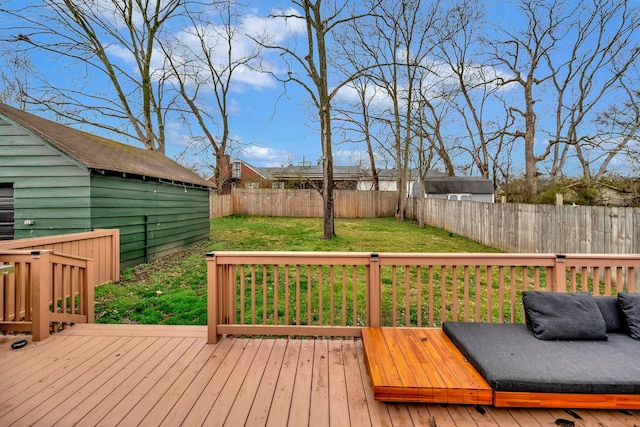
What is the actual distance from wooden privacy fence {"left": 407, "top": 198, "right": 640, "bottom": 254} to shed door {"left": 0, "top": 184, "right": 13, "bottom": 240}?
1042 centimetres

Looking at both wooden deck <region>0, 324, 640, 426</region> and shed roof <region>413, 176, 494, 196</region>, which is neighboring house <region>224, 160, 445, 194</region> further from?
wooden deck <region>0, 324, 640, 426</region>

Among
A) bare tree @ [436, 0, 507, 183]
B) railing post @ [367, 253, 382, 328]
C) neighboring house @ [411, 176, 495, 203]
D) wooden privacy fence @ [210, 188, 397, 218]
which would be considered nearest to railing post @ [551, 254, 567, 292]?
railing post @ [367, 253, 382, 328]

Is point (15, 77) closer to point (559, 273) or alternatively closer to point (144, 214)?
point (144, 214)

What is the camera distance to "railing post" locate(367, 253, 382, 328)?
272cm

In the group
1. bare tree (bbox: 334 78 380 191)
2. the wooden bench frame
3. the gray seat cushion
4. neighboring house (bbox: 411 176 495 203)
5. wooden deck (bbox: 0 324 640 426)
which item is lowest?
wooden deck (bbox: 0 324 640 426)

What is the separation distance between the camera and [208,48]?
15.6 m

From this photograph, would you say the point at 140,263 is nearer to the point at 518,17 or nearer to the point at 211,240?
the point at 211,240

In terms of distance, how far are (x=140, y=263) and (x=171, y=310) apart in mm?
3351

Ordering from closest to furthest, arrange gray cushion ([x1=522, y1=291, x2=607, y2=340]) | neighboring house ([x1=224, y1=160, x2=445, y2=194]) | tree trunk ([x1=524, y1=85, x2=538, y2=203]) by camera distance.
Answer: gray cushion ([x1=522, y1=291, x2=607, y2=340]) → tree trunk ([x1=524, y1=85, x2=538, y2=203]) → neighboring house ([x1=224, y1=160, x2=445, y2=194])

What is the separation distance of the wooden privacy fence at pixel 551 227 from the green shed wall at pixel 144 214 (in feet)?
28.3

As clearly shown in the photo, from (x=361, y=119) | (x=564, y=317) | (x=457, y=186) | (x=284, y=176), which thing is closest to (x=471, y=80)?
(x=361, y=119)

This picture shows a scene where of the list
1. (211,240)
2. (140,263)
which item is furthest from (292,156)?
(140,263)

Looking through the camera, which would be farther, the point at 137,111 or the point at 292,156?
the point at 292,156

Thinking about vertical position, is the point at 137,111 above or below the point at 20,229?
above
